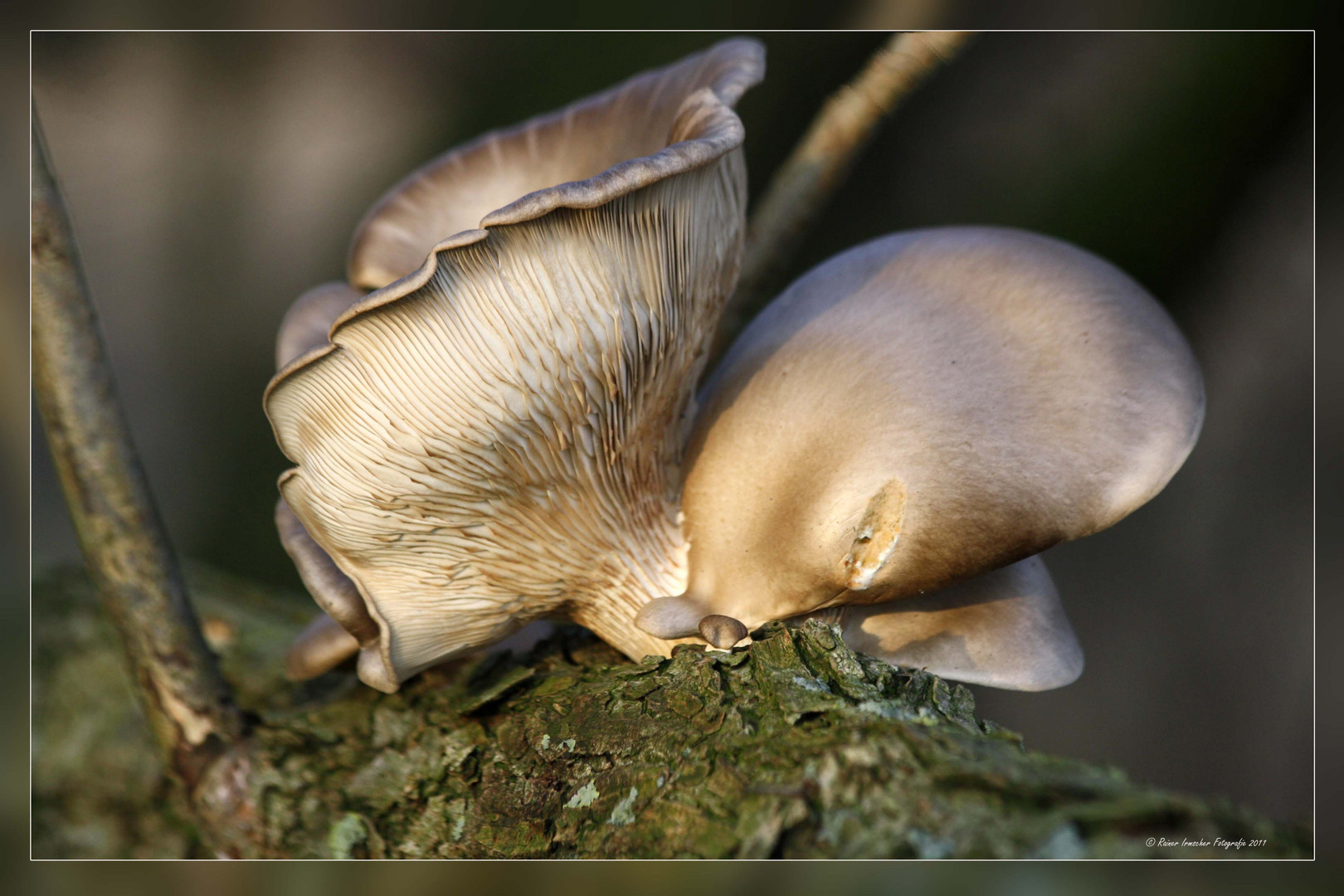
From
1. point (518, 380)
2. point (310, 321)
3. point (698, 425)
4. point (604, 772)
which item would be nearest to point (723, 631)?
point (604, 772)

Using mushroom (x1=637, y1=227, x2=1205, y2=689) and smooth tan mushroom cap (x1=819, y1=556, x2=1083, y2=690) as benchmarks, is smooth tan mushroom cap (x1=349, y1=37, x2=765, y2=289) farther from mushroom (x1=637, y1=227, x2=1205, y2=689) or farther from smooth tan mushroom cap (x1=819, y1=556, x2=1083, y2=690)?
smooth tan mushroom cap (x1=819, y1=556, x2=1083, y2=690)

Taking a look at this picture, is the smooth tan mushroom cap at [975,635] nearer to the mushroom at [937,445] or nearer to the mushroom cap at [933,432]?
the mushroom at [937,445]

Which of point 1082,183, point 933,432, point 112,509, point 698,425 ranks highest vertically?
point 1082,183

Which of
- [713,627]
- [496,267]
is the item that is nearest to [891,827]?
[713,627]

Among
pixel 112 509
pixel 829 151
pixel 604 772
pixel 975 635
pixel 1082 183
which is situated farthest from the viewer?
pixel 1082 183

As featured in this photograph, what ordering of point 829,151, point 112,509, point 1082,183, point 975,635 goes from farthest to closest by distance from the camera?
point 1082,183
point 829,151
point 112,509
point 975,635

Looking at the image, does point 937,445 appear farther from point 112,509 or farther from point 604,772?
point 112,509
